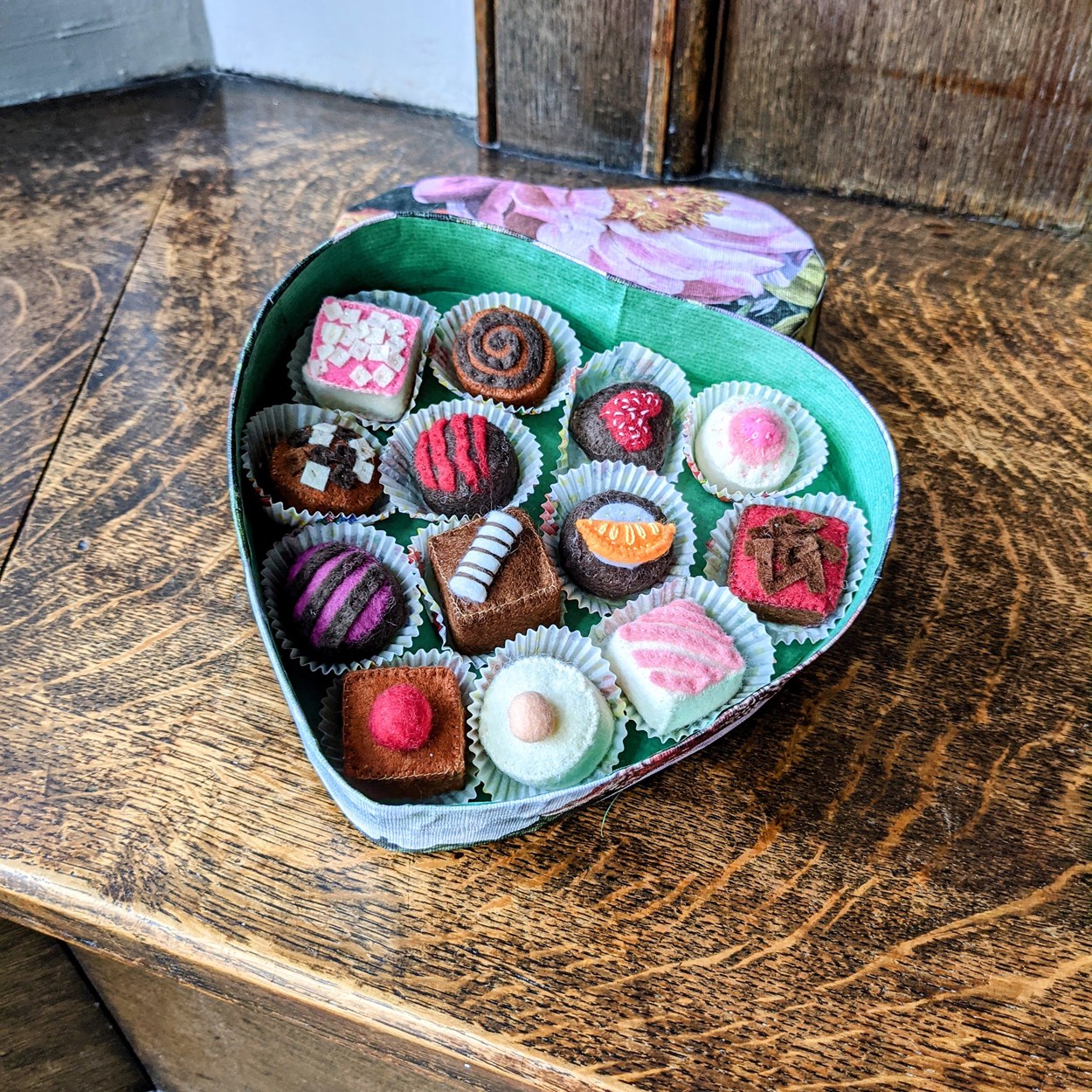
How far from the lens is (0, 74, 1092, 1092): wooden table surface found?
0.99m

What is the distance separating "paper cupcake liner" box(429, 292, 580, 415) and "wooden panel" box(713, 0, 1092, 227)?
637mm

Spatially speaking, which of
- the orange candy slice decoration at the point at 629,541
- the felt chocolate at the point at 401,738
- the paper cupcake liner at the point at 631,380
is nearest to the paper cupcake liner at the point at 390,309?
the paper cupcake liner at the point at 631,380

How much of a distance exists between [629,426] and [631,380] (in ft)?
0.51

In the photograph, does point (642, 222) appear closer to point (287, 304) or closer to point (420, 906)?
point (287, 304)

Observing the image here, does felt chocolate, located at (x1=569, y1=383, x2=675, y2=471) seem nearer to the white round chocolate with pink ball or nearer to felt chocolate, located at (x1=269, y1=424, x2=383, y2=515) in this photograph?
the white round chocolate with pink ball

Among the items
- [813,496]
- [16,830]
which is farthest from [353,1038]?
[813,496]

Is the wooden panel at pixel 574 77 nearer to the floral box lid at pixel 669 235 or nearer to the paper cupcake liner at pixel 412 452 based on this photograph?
the floral box lid at pixel 669 235

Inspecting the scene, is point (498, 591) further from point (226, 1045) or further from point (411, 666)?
point (226, 1045)

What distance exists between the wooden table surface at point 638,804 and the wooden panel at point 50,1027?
0.34 meters

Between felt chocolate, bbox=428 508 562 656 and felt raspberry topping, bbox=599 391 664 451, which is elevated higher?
felt raspberry topping, bbox=599 391 664 451

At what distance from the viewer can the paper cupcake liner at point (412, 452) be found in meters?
1.37

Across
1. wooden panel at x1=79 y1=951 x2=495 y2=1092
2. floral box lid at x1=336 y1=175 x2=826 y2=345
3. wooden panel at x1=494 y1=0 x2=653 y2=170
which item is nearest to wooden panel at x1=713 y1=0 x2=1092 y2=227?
wooden panel at x1=494 y1=0 x2=653 y2=170

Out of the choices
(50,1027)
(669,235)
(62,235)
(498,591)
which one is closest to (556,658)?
(498,591)

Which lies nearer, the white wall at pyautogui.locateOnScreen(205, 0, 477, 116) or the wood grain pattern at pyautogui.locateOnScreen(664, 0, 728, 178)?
the wood grain pattern at pyautogui.locateOnScreen(664, 0, 728, 178)
